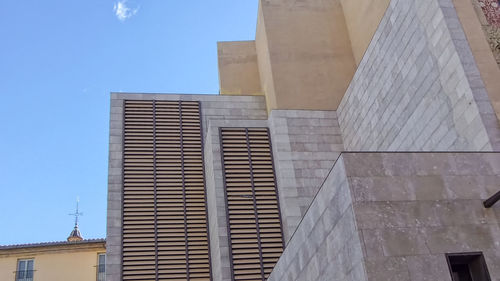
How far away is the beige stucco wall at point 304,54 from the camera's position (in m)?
23.8

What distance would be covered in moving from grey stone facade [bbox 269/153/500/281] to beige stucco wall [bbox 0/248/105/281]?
2063 cm

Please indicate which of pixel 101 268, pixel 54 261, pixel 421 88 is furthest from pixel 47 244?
pixel 421 88

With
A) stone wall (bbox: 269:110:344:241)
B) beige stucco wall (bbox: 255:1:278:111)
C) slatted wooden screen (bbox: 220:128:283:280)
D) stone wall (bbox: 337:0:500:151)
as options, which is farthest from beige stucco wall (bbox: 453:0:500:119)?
slatted wooden screen (bbox: 220:128:283:280)

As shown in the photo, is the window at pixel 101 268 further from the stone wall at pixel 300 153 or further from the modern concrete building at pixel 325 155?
the stone wall at pixel 300 153

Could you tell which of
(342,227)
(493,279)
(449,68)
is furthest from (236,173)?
(493,279)

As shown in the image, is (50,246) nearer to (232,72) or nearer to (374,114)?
(232,72)

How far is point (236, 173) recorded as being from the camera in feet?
74.8

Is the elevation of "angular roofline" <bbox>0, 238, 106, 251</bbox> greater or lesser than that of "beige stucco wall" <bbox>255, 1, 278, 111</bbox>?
lesser

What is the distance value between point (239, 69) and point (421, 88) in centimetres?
1344

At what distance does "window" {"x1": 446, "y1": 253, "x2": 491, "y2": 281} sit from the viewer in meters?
10.2

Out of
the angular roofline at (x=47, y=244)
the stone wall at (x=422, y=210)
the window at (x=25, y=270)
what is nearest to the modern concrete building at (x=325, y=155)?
the stone wall at (x=422, y=210)

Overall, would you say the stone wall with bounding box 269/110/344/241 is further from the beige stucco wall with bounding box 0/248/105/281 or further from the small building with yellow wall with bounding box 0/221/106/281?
the beige stucco wall with bounding box 0/248/105/281

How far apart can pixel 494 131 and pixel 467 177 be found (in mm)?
2686

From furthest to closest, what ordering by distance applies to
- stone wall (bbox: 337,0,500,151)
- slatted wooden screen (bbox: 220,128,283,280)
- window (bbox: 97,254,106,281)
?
window (bbox: 97,254,106,281)
slatted wooden screen (bbox: 220,128,283,280)
stone wall (bbox: 337,0,500,151)
